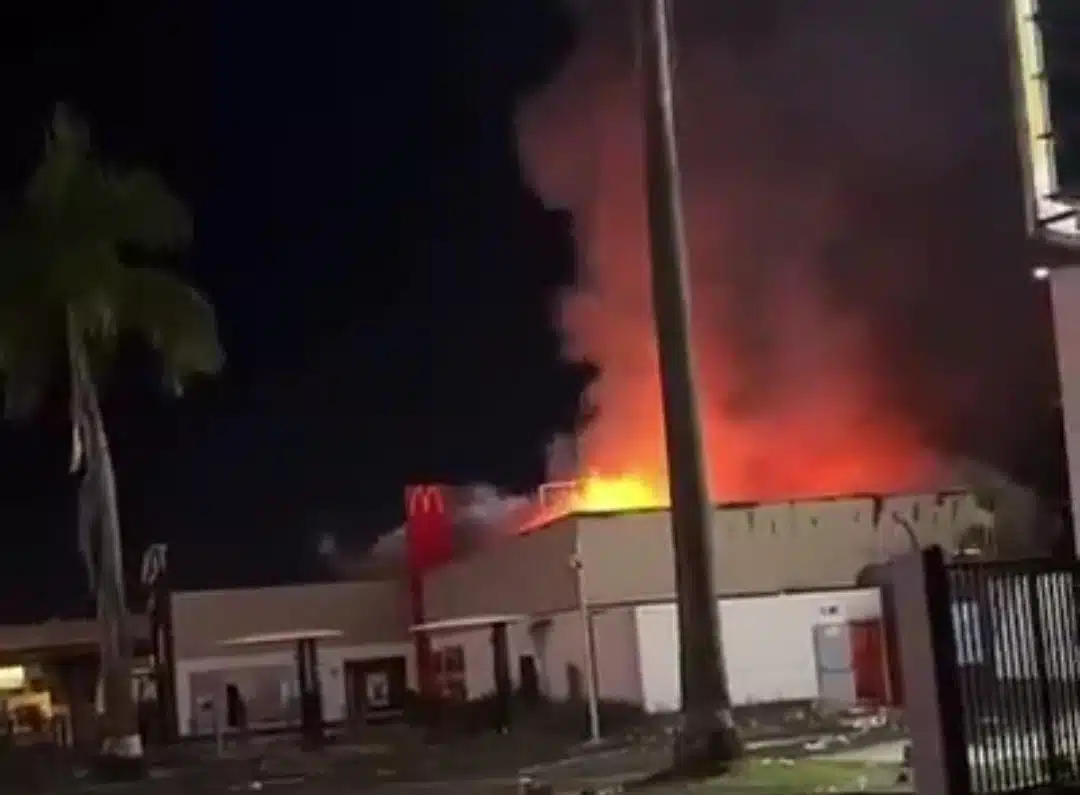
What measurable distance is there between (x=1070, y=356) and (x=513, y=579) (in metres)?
28.2

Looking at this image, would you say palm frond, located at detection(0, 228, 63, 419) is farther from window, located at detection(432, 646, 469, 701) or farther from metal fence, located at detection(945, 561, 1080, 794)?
window, located at detection(432, 646, 469, 701)

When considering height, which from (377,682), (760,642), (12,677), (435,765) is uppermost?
(12,677)

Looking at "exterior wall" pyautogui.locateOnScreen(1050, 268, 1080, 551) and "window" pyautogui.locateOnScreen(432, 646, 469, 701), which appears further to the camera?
"window" pyautogui.locateOnScreen(432, 646, 469, 701)


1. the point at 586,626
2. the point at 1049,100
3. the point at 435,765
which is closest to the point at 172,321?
the point at 435,765

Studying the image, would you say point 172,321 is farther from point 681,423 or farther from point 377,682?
point 377,682

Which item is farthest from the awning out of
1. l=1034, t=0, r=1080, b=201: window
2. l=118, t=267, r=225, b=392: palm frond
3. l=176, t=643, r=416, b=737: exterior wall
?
l=1034, t=0, r=1080, b=201: window

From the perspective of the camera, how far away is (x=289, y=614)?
57.0 meters

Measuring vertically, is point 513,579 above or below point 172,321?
below

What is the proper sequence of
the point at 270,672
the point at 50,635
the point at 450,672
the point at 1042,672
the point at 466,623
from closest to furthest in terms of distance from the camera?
the point at 1042,672
the point at 466,623
the point at 450,672
the point at 270,672
the point at 50,635

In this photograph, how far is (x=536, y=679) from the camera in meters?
45.4

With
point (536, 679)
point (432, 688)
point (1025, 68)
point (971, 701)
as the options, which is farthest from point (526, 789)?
point (432, 688)

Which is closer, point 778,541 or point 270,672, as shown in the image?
point 778,541

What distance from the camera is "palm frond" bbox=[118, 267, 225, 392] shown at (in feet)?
103

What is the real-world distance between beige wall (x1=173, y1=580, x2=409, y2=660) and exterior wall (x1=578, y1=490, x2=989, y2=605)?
16.2 m
